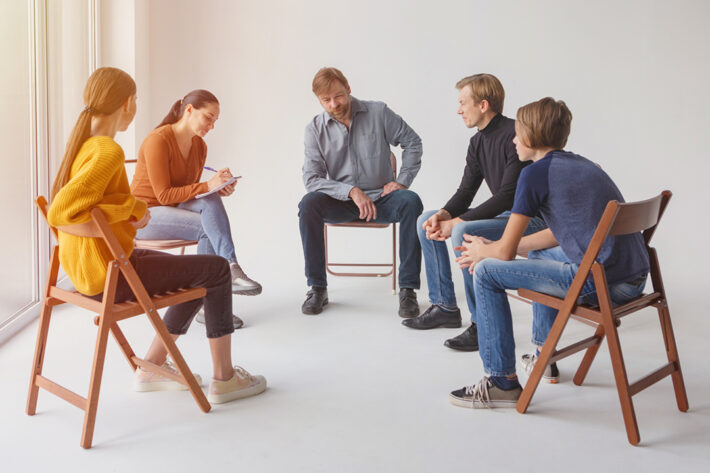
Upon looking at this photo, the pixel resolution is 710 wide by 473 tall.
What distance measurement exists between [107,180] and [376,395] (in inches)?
47.9

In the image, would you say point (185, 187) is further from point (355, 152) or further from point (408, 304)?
point (408, 304)

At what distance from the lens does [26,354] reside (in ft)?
9.21

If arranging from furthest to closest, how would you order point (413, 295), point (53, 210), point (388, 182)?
point (388, 182)
point (413, 295)
point (53, 210)

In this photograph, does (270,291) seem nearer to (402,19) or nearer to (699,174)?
(402,19)

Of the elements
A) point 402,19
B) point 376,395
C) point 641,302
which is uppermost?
point 402,19

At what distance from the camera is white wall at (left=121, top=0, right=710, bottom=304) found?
16.2 ft

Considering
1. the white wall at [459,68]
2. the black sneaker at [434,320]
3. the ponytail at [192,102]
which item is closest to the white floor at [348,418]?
the black sneaker at [434,320]

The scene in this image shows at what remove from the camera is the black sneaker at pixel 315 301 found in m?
3.58

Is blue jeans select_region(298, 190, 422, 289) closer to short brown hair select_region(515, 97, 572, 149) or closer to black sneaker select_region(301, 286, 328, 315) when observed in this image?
black sneaker select_region(301, 286, 328, 315)

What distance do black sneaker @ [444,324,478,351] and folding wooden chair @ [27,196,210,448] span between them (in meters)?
1.19

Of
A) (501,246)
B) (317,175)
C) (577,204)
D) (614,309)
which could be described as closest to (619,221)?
(577,204)

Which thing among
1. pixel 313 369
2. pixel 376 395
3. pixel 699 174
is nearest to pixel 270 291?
pixel 313 369

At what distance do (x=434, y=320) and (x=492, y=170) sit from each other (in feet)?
2.68

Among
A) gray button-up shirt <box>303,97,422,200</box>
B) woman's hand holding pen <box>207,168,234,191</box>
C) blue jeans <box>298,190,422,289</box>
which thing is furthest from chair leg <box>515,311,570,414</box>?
gray button-up shirt <box>303,97,422,200</box>
